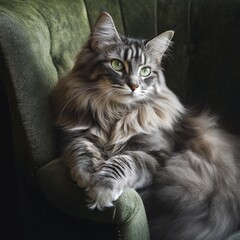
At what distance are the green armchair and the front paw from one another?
23mm

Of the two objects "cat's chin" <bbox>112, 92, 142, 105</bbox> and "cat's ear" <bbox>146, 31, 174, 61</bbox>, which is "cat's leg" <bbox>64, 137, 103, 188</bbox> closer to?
"cat's chin" <bbox>112, 92, 142, 105</bbox>

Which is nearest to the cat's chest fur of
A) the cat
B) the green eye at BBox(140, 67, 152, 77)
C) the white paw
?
the cat

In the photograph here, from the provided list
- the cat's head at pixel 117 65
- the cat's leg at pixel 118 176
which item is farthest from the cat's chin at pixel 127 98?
the cat's leg at pixel 118 176

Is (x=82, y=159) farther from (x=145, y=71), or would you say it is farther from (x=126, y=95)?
(x=145, y=71)

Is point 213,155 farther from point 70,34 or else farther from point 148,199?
point 70,34

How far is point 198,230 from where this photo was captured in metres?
1.16

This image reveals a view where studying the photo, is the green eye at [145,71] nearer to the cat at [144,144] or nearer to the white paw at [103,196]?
the cat at [144,144]

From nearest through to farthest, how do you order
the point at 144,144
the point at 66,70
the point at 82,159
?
1. the point at 82,159
2. the point at 144,144
3. the point at 66,70

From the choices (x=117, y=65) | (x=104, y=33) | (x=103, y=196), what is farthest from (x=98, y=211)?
(x=104, y=33)

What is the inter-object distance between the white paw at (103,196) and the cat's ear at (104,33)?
0.51 m

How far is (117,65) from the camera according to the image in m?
1.34

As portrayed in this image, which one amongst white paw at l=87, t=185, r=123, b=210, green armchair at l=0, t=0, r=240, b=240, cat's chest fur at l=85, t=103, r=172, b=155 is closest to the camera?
white paw at l=87, t=185, r=123, b=210

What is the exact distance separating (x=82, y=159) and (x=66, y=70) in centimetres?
53

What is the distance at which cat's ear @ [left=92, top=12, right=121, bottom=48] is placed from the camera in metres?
1.34
